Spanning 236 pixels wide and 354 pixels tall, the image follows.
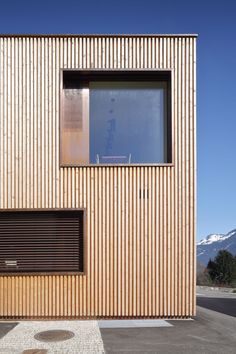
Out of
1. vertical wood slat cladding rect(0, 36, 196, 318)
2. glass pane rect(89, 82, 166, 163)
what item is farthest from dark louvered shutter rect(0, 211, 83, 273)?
glass pane rect(89, 82, 166, 163)

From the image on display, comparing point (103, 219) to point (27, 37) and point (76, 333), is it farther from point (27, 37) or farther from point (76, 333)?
point (27, 37)

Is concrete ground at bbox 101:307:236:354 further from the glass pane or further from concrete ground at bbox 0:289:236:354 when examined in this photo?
the glass pane

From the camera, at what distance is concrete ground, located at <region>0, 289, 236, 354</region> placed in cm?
839

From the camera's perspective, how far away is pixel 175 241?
37.6 ft

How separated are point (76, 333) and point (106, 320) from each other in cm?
163

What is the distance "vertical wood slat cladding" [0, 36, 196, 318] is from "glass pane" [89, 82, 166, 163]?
1.53ft

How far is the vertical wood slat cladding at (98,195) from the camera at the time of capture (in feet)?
37.1

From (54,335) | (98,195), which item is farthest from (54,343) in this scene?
(98,195)

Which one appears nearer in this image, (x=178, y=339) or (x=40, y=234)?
(x=178, y=339)

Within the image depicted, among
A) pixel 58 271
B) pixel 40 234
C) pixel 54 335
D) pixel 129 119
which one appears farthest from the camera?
pixel 129 119

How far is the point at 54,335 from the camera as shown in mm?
9508

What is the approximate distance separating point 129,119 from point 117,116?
329 mm

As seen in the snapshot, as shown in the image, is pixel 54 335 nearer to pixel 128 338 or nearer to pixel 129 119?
pixel 128 338

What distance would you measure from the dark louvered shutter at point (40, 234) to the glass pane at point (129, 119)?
2.09 meters
